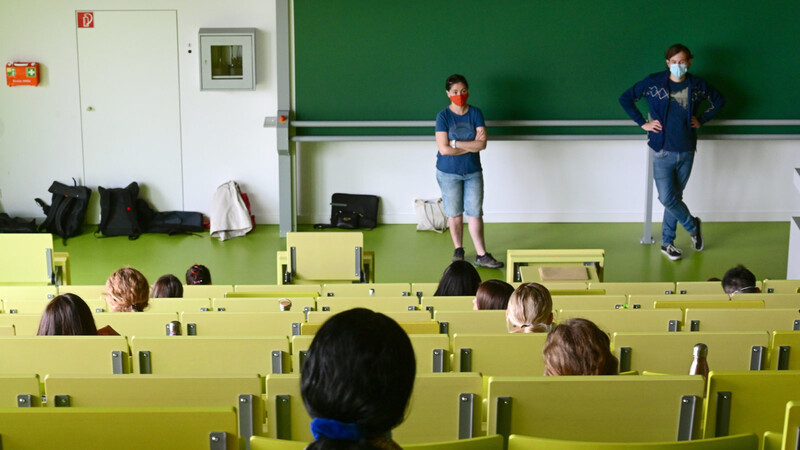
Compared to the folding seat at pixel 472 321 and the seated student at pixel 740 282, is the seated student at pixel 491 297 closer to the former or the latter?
the folding seat at pixel 472 321

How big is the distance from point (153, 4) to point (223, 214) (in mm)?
2291

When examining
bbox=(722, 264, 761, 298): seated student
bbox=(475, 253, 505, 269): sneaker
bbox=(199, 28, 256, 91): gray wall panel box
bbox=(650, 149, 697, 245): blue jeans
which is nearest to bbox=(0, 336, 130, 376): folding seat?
bbox=(722, 264, 761, 298): seated student

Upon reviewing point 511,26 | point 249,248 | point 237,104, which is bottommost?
point 249,248

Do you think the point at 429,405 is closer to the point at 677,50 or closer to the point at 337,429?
the point at 337,429

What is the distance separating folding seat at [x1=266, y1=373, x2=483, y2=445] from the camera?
2.89 m

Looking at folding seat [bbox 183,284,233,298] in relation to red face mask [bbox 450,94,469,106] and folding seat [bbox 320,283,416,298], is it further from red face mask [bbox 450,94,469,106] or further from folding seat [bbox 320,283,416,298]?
red face mask [bbox 450,94,469,106]

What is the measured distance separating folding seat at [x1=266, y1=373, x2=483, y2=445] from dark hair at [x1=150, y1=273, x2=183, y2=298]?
9.62 ft

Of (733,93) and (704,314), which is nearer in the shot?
(704,314)

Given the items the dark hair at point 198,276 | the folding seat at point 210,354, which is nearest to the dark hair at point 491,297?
the folding seat at point 210,354

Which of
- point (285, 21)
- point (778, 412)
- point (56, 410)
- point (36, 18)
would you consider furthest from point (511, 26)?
point (56, 410)

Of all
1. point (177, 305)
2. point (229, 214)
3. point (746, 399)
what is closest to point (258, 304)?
point (177, 305)

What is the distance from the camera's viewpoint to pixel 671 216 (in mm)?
9000

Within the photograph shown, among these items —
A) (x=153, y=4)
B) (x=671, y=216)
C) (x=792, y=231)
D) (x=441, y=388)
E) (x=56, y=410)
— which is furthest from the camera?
(x=153, y=4)

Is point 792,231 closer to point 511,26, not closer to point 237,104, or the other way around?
point 511,26
